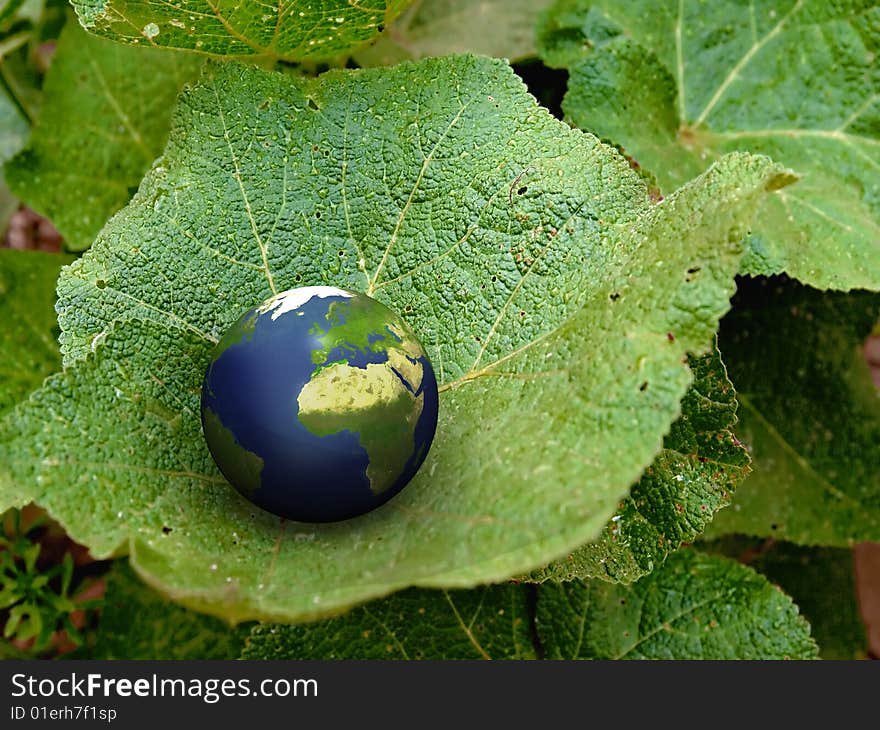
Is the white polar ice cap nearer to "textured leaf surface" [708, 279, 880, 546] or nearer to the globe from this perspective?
the globe

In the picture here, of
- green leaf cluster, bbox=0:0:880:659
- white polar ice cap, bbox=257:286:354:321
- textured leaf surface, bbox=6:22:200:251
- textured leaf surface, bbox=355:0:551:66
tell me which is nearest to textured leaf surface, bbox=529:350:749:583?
green leaf cluster, bbox=0:0:880:659

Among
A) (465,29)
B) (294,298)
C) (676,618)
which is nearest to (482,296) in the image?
(294,298)

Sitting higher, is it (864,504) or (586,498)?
(586,498)

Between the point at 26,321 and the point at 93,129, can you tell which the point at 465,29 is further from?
the point at 26,321

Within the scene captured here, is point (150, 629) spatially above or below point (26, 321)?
below

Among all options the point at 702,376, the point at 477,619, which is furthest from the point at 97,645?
the point at 702,376

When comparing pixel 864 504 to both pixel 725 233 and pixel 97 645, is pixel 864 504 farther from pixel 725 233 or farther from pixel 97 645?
pixel 97 645
